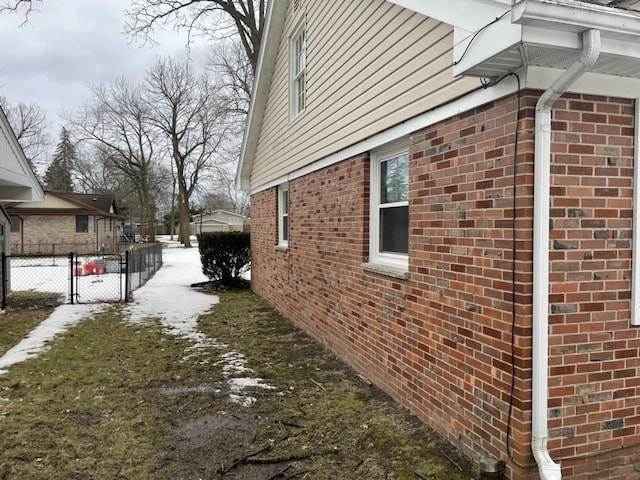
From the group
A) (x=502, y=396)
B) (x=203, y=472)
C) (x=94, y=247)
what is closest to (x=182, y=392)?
(x=203, y=472)

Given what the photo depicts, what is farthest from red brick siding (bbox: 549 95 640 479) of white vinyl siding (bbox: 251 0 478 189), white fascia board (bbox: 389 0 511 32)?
white vinyl siding (bbox: 251 0 478 189)

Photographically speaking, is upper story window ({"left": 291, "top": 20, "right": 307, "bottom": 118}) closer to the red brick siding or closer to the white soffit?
the white soffit

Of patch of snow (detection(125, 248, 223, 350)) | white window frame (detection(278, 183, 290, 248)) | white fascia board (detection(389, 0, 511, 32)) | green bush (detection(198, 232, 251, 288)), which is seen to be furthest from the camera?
green bush (detection(198, 232, 251, 288))

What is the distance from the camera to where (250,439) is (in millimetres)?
3793

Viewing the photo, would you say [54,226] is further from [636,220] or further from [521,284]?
[636,220]

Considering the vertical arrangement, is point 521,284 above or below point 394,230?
below

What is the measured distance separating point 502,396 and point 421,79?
265cm

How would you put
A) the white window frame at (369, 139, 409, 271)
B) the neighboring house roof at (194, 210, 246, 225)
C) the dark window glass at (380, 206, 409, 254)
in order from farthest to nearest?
the neighboring house roof at (194, 210, 246, 225) < the white window frame at (369, 139, 409, 271) < the dark window glass at (380, 206, 409, 254)

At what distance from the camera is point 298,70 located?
8523 millimetres

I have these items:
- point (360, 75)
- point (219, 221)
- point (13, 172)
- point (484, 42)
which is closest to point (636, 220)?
point (484, 42)

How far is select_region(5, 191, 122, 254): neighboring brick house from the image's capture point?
28109 mm

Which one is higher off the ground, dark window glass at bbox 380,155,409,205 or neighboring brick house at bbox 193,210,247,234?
neighboring brick house at bbox 193,210,247,234

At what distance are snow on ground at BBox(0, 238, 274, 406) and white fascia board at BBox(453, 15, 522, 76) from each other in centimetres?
361

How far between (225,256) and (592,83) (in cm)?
1167
